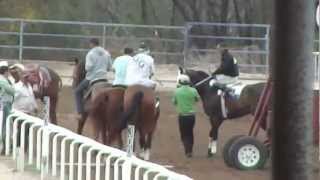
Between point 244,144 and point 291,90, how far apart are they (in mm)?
10261

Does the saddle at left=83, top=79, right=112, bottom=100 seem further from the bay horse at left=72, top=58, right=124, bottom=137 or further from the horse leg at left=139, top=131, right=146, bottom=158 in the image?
the horse leg at left=139, top=131, right=146, bottom=158

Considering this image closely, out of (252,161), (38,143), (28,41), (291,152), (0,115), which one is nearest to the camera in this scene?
(291,152)

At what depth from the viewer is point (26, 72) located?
1634 cm

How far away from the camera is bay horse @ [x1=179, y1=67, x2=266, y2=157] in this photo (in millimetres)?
15859

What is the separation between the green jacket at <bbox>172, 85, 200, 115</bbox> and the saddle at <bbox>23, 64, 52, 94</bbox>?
2.75 m

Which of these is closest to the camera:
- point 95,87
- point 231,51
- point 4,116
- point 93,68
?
point 4,116

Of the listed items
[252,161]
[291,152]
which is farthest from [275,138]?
[252,161]

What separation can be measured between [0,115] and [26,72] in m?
3.46

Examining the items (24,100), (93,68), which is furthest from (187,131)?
(24,100)

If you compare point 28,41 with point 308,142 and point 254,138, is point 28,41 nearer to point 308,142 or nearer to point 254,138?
point 254,138

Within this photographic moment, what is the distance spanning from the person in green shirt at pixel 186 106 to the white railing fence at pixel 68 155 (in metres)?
3.18

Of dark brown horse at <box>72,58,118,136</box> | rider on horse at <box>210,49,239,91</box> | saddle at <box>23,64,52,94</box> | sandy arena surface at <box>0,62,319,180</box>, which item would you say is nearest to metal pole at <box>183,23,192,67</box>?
sandy arena surface at <box>0,62,319,180</box>

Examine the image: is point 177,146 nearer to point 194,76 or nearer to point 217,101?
point 217,101

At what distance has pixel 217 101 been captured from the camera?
52.6 feet
